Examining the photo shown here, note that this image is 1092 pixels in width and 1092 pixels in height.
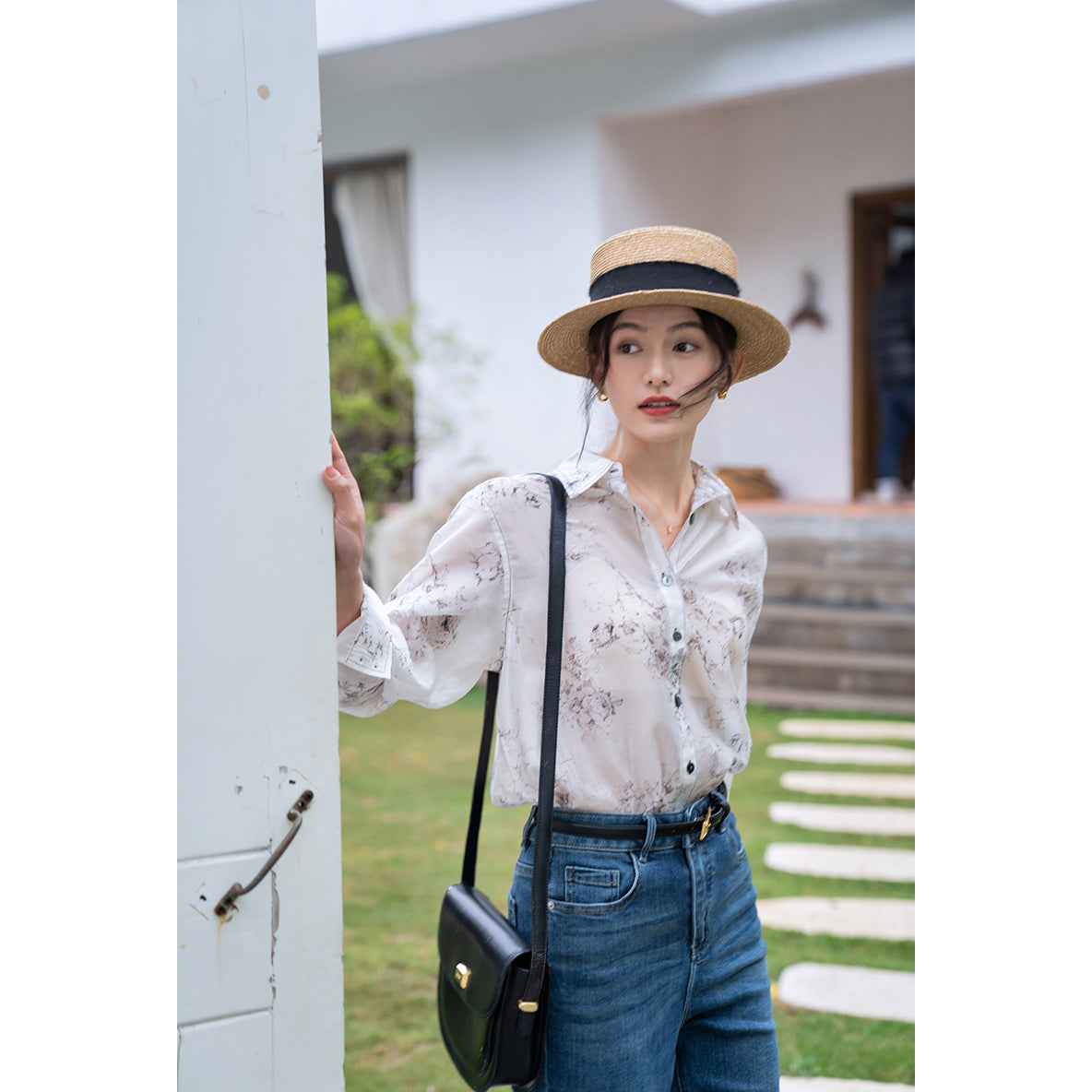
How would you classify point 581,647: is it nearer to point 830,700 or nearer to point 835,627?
point 830,700

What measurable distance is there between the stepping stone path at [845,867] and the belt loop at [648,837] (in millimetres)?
1503

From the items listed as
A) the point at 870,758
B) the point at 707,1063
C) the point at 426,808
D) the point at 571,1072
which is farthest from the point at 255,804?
the point at 870,758

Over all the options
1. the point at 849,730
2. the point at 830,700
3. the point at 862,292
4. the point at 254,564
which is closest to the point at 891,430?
the point at 862,292

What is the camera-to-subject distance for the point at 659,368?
1.66m

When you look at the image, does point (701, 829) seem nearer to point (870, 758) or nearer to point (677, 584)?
point (677, 584)

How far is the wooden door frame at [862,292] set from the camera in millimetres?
9188

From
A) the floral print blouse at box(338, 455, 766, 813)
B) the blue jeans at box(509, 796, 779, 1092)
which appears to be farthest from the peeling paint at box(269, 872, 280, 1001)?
the blue jeans at box(509, 796, 779, 1092)

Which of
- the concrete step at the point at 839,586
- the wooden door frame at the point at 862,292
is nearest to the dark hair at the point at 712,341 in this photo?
the concrete step at the point at 839,586

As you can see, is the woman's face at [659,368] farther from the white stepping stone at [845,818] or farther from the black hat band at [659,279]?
the white stepping stone at [845,818]

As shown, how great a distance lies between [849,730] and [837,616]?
91 cm

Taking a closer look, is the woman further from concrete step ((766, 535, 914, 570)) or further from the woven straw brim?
concrete step ((766, 535, 914, 570))

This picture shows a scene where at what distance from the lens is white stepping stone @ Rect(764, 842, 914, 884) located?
161 inches

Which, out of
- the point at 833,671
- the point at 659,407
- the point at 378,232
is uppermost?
the point at 378,232

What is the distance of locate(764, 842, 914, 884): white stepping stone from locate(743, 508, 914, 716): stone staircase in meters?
2.01
